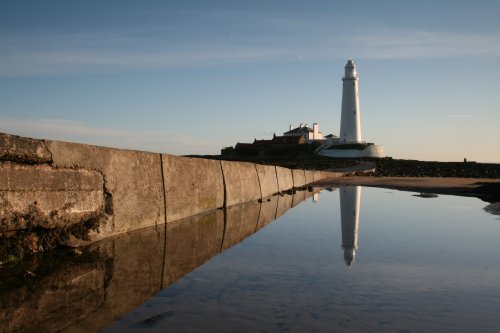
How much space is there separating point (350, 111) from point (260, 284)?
229 ft

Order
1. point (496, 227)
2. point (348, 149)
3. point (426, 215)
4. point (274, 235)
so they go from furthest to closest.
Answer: point (348, 149)
point (426, 215)
point (496, 227)
point (274, 235)

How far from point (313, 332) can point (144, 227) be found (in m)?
3.07

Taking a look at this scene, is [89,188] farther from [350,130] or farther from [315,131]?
[315,131]

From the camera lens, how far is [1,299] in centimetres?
222

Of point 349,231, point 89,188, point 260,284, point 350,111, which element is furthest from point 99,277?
point 350,111

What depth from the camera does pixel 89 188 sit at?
3846mm

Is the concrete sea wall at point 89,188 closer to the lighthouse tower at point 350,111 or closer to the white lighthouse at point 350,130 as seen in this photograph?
the white lighthouse at point 350,130

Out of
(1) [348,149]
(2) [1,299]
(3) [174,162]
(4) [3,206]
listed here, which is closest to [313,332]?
(2) [1,299]

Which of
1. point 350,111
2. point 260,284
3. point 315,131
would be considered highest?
point 350,111

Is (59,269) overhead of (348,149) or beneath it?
beneath

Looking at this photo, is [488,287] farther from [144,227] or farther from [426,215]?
[426,215]

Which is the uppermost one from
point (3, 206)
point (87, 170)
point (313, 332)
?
point (87, 170)

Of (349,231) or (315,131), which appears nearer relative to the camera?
(349,231)

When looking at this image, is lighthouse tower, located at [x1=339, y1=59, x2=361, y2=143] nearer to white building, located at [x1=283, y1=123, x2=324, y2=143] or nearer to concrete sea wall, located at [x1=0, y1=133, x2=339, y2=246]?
white building, located at [x1=283, y1=123, x2=324, y2=143]
